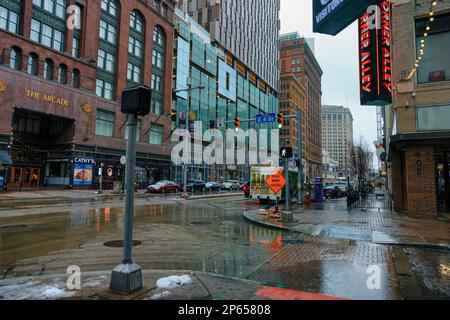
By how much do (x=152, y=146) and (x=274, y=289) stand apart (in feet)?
151

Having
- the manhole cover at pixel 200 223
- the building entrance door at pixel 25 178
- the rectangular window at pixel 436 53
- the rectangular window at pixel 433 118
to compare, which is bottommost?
the manhole cover at pixel 200 223

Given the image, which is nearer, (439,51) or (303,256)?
(303,256)

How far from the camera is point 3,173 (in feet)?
99.9

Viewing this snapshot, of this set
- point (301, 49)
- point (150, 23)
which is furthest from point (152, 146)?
point (301, 49)

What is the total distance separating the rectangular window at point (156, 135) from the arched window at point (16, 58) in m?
20.6

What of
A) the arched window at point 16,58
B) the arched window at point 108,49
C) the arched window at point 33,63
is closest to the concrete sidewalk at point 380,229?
the arched window at point 16,58

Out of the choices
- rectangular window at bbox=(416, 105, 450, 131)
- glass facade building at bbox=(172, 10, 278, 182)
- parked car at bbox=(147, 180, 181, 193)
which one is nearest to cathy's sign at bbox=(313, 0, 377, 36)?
rectangular window at bbox=(416, 105, 450, 131)

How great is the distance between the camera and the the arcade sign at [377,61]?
1598cm

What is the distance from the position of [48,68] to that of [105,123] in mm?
9714

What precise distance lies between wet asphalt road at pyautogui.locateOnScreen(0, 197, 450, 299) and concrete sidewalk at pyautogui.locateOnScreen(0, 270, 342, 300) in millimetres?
565

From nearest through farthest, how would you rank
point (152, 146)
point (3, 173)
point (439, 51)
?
1. point (439, 51)
2. point (3, 173)
3. point (152, 146)

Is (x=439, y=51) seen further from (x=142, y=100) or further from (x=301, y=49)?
(x=301, y=49)

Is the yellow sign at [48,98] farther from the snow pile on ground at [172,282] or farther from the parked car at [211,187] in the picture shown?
the snow pile on ground at [172,282]

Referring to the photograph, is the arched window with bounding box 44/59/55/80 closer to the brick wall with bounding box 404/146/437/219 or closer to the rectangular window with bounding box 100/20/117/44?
the rectangular window with bounding box 100/20/117/44
